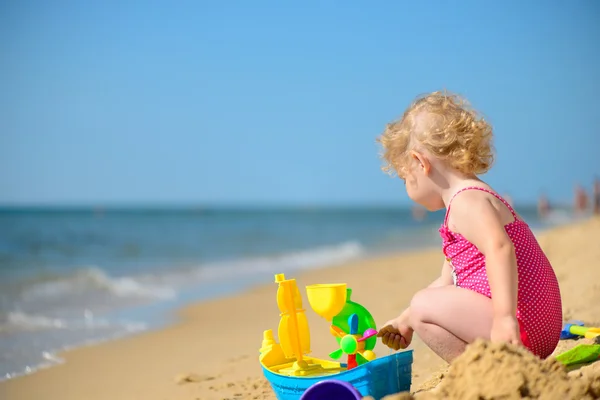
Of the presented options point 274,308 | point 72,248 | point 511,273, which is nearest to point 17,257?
point 72,248

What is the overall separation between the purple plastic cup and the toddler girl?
43cm

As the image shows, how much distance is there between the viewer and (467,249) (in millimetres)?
2479

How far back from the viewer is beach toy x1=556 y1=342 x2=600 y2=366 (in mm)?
2793

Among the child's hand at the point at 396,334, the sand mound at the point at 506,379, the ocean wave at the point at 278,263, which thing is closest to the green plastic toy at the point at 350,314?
the child's hand at the point at 396,334

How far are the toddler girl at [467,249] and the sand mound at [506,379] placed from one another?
0.17 m

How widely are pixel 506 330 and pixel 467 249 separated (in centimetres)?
38

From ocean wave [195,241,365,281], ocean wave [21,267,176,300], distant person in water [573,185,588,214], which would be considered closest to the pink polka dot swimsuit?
ocean wave [21,267,176,300]

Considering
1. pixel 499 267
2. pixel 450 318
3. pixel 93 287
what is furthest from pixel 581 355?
pixel 93 287

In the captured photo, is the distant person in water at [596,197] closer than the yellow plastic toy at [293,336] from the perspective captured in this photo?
No

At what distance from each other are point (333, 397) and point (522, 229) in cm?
96

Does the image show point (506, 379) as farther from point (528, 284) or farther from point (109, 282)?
point (109, 282)

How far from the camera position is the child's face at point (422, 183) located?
8.38 feet

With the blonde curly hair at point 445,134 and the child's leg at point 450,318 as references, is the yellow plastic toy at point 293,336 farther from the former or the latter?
the blonde curly hair at point 445,134

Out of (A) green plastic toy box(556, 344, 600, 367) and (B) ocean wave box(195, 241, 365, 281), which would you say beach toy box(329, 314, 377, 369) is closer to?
(A) green plastic toy box(556, 344, 600, 367)
